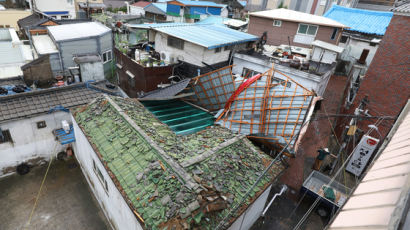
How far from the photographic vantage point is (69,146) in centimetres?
1738

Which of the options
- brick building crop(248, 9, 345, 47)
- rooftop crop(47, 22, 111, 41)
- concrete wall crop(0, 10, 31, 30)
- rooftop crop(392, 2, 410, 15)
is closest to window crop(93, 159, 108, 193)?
rooftop crop(47, 22, 111, 41)

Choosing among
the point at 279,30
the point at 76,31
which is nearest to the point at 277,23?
the point at 279,30

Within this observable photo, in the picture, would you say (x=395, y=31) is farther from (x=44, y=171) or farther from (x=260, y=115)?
(x=44, y=171)

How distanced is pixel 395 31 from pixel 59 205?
994 inches

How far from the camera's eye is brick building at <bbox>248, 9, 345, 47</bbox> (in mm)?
26656

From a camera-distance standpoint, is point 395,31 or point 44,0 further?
point 44,0

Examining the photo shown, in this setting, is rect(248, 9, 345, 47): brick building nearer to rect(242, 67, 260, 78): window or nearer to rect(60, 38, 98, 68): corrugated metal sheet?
rect(242, 67, 260, 78): window

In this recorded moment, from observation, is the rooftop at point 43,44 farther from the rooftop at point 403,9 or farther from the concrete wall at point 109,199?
the rooftop at point 403,9

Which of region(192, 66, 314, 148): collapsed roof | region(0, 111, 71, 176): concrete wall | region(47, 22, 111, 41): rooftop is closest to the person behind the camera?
region(192, 66, 314, 148): collapsed roof

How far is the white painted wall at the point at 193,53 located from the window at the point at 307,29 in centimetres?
1115

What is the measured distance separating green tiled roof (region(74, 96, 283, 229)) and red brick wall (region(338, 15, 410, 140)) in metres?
10.8

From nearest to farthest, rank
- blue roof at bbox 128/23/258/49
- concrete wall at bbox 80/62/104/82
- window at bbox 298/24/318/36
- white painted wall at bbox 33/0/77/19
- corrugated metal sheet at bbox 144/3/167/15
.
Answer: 1. concrete wall at bbox 80/62/104/82
2. blue roof at bbox 128/23/258/49
3. window at bbox 298/24/318/36
4. white painted wall at bbox 33/0/77/19
5. corrugated metal sheet at bbox 144/3/167/15

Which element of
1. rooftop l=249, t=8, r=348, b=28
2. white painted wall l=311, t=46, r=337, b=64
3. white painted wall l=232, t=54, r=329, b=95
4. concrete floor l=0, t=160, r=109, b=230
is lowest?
concrete floor l=0, t=160, r=109, b=230

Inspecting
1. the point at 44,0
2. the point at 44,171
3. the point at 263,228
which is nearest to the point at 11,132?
the point at 44,171
